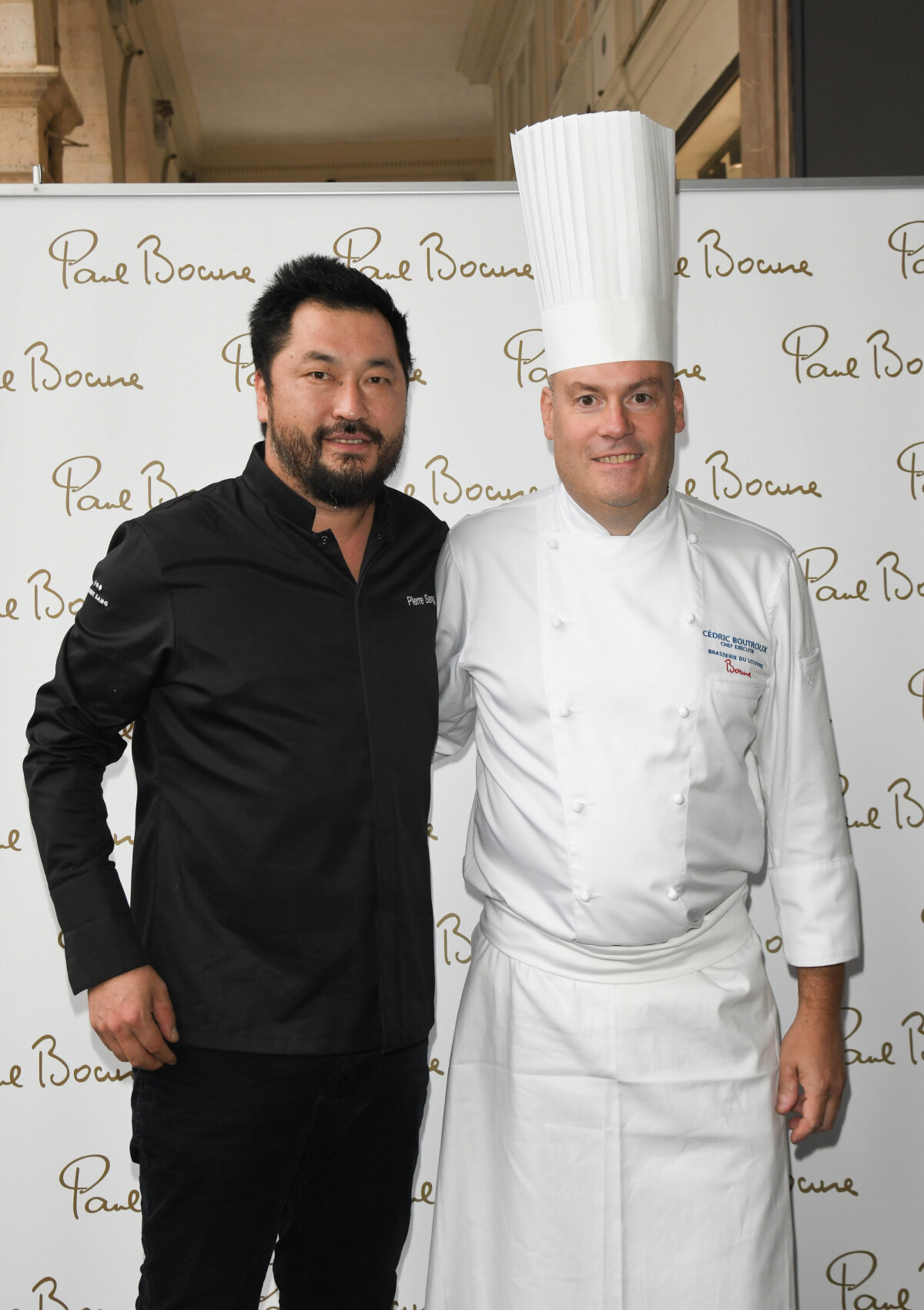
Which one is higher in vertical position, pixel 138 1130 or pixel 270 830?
pixel 270 830

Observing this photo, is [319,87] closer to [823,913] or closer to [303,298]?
[303,298]

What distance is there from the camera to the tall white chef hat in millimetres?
1524

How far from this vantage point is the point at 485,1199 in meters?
1.59

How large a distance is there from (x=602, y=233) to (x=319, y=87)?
753cm

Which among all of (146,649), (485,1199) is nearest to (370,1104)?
(485,1199)

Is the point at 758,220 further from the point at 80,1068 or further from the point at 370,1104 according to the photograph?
the point at 80,1068

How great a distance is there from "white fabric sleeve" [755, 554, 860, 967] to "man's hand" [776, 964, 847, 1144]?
0.04 m

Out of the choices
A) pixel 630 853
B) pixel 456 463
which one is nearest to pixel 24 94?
pixel 456 463

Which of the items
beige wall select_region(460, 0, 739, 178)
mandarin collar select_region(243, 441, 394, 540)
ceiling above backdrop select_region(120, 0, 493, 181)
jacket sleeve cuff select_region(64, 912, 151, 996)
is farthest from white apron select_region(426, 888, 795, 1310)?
ceiling above backdrop select_region(120, 0, 493, 181)

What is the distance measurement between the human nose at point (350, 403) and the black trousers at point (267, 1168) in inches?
31.9

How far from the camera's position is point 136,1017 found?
4.53 ft

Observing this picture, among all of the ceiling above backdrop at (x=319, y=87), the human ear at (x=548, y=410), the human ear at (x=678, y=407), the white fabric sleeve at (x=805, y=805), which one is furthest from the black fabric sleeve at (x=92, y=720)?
the ceiling above backdrop at (x=319, y=87)

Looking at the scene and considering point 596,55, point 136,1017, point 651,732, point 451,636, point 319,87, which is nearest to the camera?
point 136,1017

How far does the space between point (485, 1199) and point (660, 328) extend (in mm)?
1206
